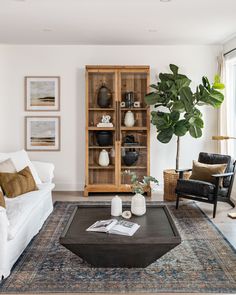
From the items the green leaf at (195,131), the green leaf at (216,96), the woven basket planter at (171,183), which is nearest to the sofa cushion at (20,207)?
the woven basket planter at (171,183)

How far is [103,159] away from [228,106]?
2.33m

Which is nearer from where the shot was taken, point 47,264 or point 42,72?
point 47,264

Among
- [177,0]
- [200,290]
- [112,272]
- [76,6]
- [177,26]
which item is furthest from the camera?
[177,26]

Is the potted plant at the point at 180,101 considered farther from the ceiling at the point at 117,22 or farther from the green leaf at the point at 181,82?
the ceiling at the point at 117,22

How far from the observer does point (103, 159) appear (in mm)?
6055

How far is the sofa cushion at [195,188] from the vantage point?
470 cm

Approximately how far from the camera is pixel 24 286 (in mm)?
2789

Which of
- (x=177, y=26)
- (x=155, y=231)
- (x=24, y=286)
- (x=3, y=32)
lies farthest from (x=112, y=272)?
(x=3, y=32)

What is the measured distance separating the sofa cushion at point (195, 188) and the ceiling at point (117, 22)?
2178 mm

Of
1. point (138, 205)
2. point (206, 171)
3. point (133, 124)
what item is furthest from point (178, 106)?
point (138, 205)

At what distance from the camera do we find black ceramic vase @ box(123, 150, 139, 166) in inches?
238

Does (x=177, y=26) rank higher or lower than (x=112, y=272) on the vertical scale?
higher

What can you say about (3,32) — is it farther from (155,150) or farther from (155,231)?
(155,231)

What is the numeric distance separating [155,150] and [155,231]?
3.42 metres
